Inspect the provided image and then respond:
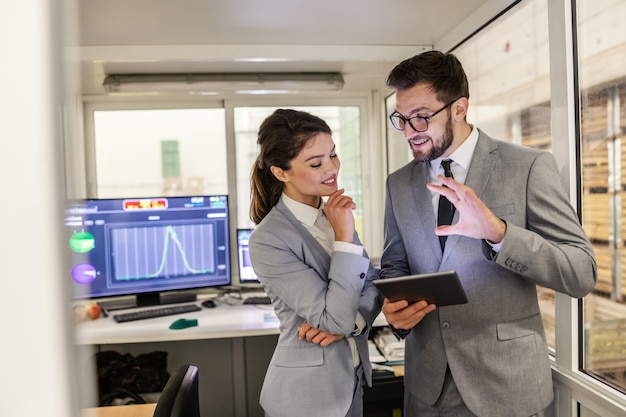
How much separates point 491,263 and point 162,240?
1.96 meters

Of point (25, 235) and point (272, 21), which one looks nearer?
point (25, 235)

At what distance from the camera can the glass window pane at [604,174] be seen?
1334mm

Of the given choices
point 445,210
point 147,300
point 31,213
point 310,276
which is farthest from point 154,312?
point 31,213

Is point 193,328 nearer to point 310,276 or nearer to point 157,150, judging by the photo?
point 310,276

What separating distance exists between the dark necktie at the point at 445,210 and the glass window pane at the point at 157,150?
2.02m

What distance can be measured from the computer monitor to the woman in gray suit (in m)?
1.33

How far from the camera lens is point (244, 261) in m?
2.86

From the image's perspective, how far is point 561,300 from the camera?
1.56m

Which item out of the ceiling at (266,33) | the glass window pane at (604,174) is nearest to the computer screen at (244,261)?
the ceiling at (266,33)

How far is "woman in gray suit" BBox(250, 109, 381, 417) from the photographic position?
1.29 metres

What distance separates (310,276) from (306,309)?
0.10 metres

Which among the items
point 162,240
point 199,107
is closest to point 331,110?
point 199,107

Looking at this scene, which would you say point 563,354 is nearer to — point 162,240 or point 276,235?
point 276,235

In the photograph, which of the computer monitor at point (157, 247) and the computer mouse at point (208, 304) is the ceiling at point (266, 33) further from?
the computer mouse at point (208, 304)
